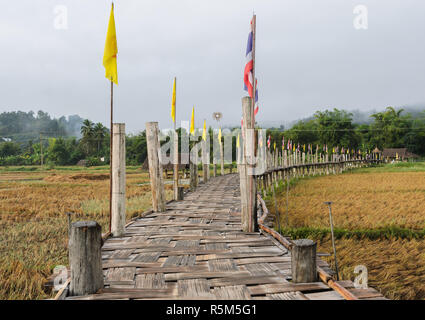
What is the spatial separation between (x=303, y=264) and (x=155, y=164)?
161 inches

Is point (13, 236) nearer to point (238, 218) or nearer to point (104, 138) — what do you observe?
point (238, 218)

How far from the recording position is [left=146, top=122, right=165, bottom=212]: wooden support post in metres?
6.23

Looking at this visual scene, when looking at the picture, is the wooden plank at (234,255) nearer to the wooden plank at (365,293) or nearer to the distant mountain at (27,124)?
the wooden plank at (365,293)

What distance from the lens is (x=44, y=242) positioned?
4711 mm

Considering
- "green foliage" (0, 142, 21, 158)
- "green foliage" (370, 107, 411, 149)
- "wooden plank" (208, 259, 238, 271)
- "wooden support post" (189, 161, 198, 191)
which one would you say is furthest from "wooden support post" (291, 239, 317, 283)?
"green foliage" (370, 107, 411, 149)

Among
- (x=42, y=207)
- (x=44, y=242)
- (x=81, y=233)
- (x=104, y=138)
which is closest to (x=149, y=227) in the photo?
(x=44, y=242)

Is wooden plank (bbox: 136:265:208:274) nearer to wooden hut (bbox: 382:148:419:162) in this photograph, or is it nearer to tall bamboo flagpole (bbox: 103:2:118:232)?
tall bamboo flagpole (bbox: 103:2:118:232)

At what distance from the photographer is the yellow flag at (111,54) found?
4.59m

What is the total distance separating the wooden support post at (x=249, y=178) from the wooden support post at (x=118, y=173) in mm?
1804

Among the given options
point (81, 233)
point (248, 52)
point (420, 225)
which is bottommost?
point (420, 225)

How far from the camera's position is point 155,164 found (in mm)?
6227

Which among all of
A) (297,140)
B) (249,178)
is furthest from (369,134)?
(249,178)

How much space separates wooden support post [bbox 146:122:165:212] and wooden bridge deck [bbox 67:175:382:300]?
120 cm
